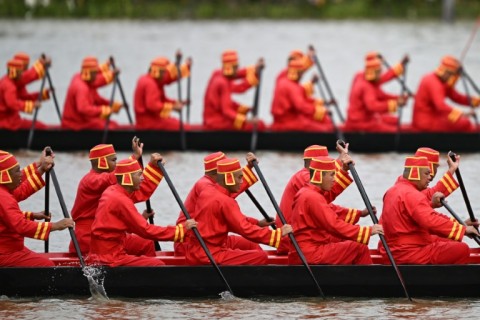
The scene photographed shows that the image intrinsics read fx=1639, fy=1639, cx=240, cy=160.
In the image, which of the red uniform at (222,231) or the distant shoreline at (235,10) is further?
the distant shoreline at (235,10)

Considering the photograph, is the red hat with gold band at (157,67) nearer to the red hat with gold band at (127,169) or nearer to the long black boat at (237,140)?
the long black boat at (237,140)

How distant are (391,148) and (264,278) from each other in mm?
8782

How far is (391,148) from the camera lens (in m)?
23.3

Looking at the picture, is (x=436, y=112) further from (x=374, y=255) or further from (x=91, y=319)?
(x=91, y=319)

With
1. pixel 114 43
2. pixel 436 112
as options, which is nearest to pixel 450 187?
pixel 436 112

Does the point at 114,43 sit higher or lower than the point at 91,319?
lower

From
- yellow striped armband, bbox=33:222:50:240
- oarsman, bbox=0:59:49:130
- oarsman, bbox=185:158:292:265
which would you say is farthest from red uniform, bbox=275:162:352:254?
oarsman, bbox=0:59:49:130

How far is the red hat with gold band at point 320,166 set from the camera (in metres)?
14.8

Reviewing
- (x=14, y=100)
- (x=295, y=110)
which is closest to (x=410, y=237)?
(x=295, y=110)

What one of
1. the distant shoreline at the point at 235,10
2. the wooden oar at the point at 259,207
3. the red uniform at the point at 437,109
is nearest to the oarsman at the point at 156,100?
the red uniform at the point at 437,109

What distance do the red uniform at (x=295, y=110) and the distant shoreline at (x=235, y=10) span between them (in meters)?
23.3

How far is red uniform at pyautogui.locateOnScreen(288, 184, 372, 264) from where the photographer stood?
14.7 m

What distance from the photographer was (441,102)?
22688mm

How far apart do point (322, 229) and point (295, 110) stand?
8.23m
